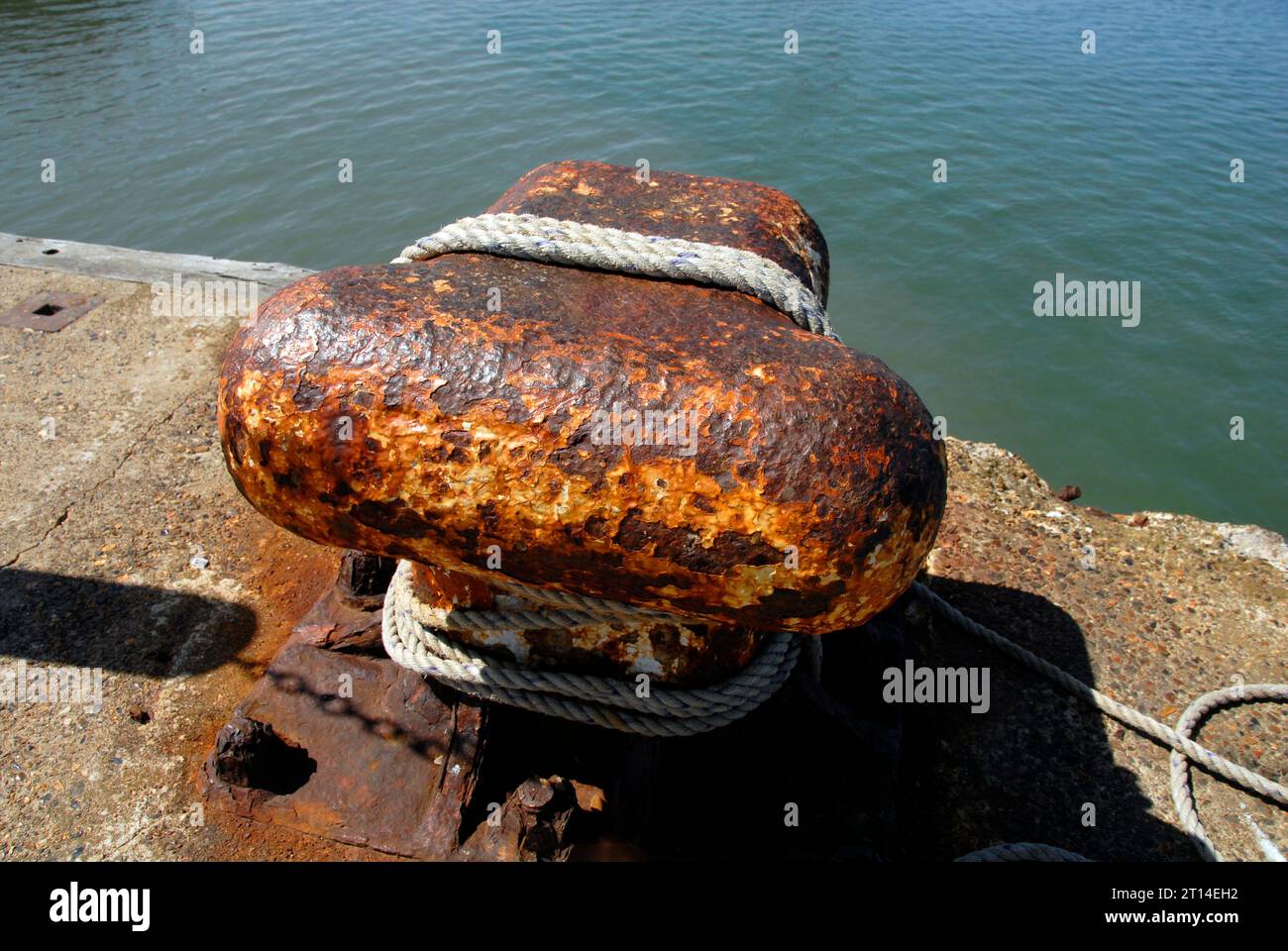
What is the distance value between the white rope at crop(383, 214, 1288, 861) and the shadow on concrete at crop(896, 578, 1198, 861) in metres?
0.23

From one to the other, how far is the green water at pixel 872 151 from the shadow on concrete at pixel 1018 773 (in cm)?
370

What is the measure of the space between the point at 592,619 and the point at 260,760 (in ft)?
3.56

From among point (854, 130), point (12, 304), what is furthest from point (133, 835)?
point (854, 130)

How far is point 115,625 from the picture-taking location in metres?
3.12

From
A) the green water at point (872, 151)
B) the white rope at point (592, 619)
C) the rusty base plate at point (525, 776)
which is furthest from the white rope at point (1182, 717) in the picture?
the green water at point (872, 151)

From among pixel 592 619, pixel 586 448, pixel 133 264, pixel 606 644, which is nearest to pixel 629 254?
pixel 586 448

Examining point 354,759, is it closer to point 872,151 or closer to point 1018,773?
point 1018,773

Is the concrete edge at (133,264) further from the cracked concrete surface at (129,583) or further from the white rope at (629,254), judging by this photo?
the white rope at (629,254)

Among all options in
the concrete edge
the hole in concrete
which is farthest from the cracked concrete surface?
the concrete edge

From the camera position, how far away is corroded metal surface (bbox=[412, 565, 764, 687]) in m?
2.09

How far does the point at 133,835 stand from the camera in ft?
8.13

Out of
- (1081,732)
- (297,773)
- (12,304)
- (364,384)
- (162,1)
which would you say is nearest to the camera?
(364,384)
